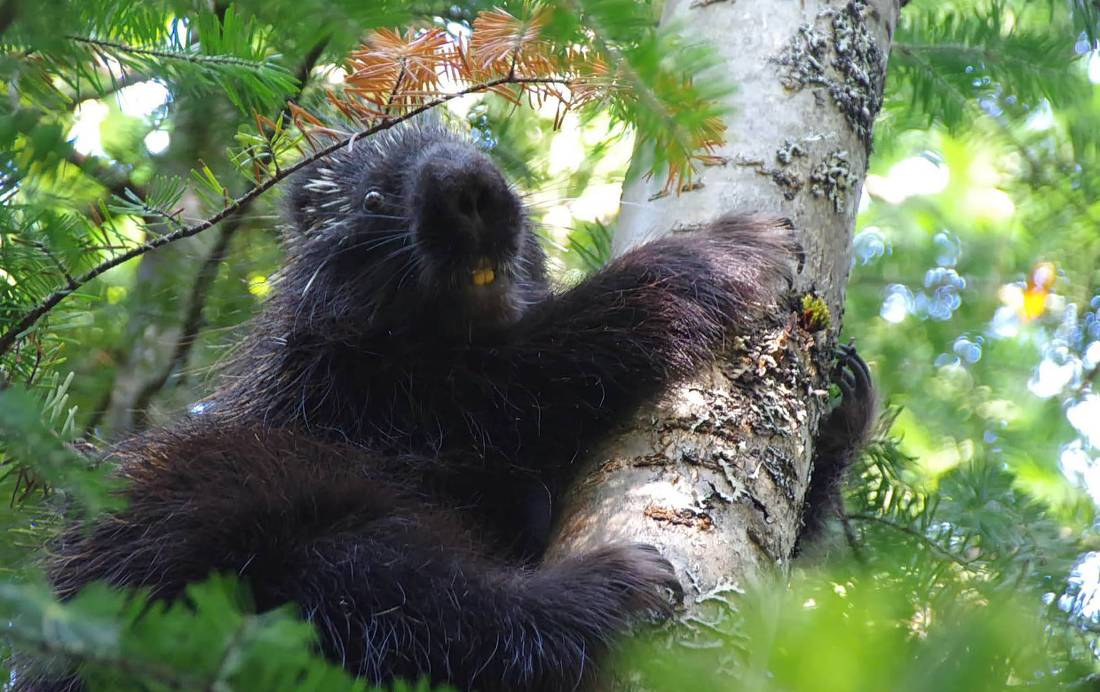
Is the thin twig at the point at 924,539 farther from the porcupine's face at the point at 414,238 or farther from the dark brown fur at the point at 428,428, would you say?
the porcupine's face at the point at 414,238

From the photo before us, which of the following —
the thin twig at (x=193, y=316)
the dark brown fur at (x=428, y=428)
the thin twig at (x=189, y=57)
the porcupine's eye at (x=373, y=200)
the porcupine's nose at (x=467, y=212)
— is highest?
the thin twig at (x=189, y=57)

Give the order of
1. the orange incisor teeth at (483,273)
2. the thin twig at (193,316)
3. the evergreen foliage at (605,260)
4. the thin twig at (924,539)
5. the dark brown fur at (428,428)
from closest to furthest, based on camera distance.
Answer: the evergreen foliage at (605,260) → the dark brown fur at (428,428) → the thin twig at (924,539) → the orange incisor teeth at (483,273) → the thin twig at (193,316)

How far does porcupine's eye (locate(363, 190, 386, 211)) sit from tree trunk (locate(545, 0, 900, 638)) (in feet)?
2.13

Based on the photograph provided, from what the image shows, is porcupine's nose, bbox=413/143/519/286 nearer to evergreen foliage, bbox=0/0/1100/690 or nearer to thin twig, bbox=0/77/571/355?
evergreen foliage, bbox=0/0/1100/690

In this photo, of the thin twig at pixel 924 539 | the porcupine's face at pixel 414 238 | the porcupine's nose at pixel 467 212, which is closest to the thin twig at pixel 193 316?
the porcupine's face at pixel 414 238

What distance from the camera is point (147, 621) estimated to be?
29.4 inches

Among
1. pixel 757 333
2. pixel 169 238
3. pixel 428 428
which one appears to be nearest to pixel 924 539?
pixel 757 333

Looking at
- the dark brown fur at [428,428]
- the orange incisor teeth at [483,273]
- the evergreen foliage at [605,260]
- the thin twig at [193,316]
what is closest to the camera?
the evergreen foliage at [605,260]

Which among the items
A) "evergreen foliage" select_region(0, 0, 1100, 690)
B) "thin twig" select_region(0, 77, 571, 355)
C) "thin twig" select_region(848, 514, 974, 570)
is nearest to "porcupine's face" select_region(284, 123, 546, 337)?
"evergreen foliage" select_region(0, 0, 1100, 690)

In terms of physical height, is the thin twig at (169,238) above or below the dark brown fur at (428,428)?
above

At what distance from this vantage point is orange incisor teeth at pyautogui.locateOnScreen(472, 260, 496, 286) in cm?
246

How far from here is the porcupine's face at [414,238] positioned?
243 cm

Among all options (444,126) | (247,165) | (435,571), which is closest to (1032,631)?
(435,571)

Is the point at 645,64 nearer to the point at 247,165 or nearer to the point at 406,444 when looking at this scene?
the point at 247,165
